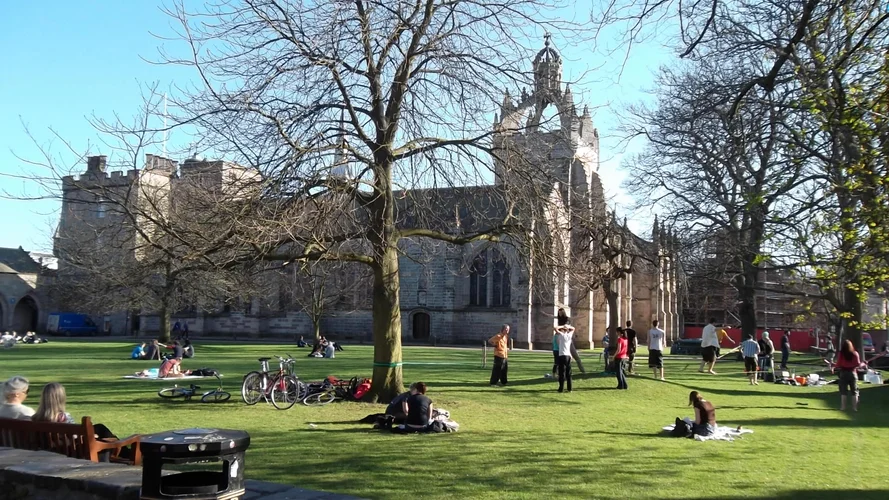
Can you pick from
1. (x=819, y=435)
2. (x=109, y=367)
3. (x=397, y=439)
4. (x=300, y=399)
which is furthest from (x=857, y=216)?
(x=109, y=367)

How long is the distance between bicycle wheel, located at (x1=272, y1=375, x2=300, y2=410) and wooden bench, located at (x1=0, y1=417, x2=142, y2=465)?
6.48m

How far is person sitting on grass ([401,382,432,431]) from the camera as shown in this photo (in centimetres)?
1112

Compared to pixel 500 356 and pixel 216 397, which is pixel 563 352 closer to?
pixel 500 356

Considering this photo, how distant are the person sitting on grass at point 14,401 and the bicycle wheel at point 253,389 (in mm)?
6484

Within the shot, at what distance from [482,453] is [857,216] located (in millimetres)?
6401

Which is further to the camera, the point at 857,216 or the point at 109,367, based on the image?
the point at 109,367

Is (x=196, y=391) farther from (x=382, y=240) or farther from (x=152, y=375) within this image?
(x=382, y=240)

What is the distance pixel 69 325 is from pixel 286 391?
187 feet

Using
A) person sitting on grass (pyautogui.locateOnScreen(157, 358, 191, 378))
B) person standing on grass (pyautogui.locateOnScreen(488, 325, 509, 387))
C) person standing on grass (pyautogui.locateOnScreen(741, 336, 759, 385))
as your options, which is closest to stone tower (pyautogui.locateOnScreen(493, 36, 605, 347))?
person standing on grass (pyautogui.locateOnScreen(488, 325, 509, 387))

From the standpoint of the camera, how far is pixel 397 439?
10.5 metres

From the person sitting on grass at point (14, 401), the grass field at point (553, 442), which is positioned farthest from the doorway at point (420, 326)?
the person sitting on grass at point (14, 401)

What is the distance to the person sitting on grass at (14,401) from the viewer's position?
7.60m

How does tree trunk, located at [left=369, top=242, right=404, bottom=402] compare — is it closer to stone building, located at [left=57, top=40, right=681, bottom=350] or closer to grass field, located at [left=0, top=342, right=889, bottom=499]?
grass field, located at [left=0, top=342, right=889, bottom=499]

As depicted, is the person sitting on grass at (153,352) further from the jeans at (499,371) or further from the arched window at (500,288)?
the arched window at (500,288)
